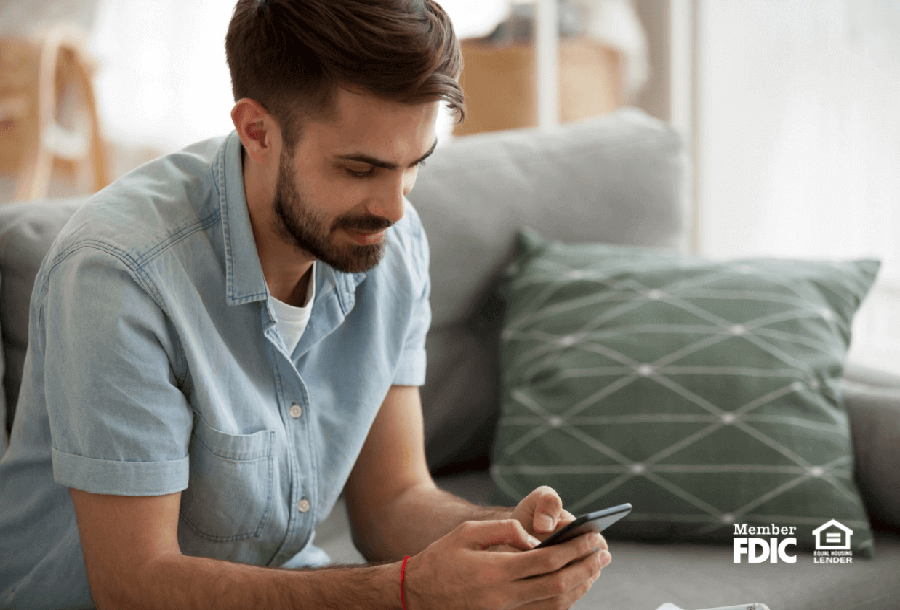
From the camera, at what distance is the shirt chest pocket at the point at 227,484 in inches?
40.6

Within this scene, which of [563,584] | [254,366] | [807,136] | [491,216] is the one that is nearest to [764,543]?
[563,584]

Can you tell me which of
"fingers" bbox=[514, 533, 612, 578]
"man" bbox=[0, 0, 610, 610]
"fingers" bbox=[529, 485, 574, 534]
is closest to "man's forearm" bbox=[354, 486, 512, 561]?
"man" bbox=[0, 0, 610, 610]

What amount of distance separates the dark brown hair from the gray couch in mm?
443

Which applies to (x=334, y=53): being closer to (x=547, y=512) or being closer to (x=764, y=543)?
(x=547, y=512)

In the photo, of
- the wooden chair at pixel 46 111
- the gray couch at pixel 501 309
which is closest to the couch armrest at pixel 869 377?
the gray couch at pixel 501 309

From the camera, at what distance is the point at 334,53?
976 mm

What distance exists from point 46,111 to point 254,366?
2.36m

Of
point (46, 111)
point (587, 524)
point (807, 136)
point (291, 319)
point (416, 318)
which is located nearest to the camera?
point (587, 524)

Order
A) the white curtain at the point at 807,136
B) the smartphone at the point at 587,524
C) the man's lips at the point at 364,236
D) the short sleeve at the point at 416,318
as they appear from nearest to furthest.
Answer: the smartphone at the point at 587,524 → the man's lips at the point at 364,236 → the short sleeve at the point at 416,318 → the white curtain at the point at 807,136

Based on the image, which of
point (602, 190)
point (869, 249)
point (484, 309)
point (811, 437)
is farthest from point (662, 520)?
point (869, 249)

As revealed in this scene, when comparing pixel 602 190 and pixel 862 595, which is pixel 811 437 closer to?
pixel 862 595

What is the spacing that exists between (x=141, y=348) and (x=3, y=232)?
457mm

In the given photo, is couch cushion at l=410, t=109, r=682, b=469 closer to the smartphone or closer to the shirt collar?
the shirt collar

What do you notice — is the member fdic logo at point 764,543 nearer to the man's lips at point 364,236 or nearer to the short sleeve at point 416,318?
the short sleeve at point 416,318
